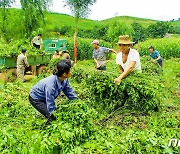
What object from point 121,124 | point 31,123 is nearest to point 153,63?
point 121,124

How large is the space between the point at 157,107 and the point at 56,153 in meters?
2.47

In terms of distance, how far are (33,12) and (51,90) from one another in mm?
17571

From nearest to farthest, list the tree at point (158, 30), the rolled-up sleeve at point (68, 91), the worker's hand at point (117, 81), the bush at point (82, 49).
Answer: the rolled-up sleeve at point (68, 91) → the worker's hand at point (117, 81) → the bush at point (82, 49) → the tree at point (158, 30)

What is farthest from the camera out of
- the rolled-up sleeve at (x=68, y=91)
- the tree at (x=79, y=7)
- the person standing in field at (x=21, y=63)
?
the tree at (x=79, y=7)

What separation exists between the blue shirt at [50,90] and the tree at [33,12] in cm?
1713

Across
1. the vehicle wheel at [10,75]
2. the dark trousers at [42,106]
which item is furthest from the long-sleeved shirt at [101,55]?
the dark trousers at [42,106]

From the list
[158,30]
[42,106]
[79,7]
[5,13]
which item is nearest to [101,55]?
[42,106]

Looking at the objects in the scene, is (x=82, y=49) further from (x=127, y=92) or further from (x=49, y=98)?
(x=49, y=98)

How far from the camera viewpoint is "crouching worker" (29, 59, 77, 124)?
486cm

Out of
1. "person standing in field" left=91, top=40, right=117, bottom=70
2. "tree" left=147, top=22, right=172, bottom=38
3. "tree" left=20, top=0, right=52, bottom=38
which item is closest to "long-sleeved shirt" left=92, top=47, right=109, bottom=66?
"person standing in field" left=91, top=40, right=117, bottom=70

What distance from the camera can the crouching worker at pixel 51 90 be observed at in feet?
16.0

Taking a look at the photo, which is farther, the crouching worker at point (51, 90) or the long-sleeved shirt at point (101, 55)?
the long-sleeved shirt at point (101, 55)

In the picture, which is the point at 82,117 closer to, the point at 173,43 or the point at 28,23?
the point at 28,23

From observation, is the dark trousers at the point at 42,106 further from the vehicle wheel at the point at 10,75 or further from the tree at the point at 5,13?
the tree at the point at 5,13
